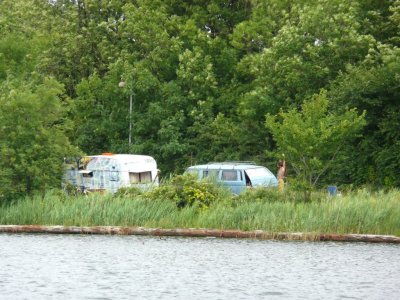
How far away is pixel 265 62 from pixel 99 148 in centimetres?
1336

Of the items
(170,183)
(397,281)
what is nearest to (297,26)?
(170,183)

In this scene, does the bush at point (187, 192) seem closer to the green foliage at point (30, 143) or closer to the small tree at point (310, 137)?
the small tree at point (310, 137)

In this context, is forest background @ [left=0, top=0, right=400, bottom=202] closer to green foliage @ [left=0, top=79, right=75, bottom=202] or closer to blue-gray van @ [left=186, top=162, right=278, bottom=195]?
green foliage @ [left=0, top=79, right=75, bottom=202]

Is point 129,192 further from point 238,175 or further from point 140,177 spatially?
point 140,177

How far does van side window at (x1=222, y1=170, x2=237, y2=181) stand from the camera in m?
40.8

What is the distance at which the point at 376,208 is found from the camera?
31.2 m

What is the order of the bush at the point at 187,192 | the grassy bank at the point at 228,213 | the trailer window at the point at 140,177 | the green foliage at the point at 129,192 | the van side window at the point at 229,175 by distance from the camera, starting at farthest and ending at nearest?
the trailer window at the point at 140,177
the van side window at the point at 229,175
the green foliage at the point at 129,192
the bush at the point at 187,192
the grassy bank at the point at 228,213

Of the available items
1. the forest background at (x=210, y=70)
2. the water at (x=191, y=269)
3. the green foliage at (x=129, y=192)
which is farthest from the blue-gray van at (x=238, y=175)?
the water at (x=191, y=269)

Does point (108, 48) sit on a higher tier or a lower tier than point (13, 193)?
higher

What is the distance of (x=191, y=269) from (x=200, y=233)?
8409mm

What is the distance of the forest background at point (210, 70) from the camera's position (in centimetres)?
4544

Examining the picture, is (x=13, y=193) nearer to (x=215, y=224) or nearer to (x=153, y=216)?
(x=153, y=216)

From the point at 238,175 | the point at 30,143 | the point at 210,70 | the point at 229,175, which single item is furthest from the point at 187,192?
the point at 210,70

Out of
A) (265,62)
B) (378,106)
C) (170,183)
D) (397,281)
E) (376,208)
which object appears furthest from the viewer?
(265,62)
